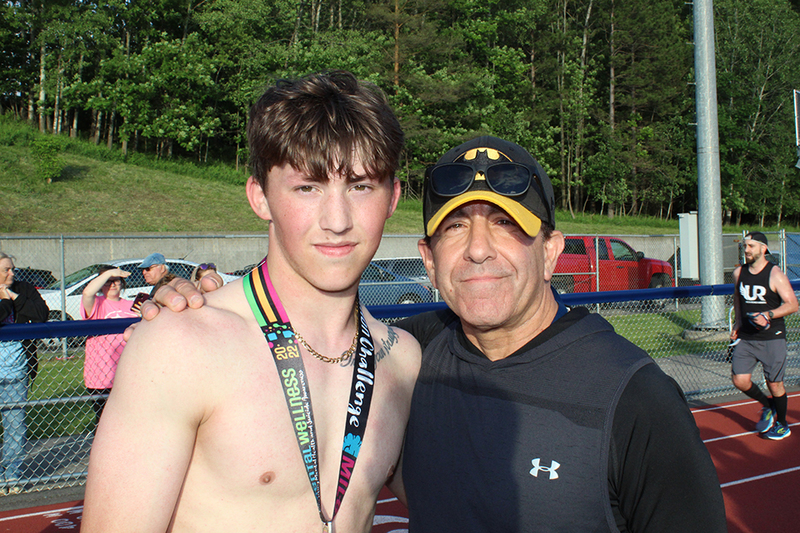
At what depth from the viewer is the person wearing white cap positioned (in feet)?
21.1

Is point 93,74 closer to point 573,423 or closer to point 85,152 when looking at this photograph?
point 85,152

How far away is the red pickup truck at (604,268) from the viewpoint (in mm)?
14805

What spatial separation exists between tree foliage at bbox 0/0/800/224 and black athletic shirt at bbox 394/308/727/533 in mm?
29589

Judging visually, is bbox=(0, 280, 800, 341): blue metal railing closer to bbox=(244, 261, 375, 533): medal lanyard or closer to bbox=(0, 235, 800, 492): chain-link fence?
bbox=(0, 235, 800, 492): chain-link fence

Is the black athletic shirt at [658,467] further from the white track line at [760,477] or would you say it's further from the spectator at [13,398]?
the spectator at [13,398]

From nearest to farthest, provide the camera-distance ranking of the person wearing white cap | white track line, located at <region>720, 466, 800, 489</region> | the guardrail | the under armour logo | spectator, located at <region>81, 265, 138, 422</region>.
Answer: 1. the under armour logo
2. the guardrail
3. white track line, located at <region>720, 466, 800, 489</region>
4. spectator, located at <region>81, 265, 138, 422</region>
5. the person wearing white cap

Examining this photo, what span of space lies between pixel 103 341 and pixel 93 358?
0.28m

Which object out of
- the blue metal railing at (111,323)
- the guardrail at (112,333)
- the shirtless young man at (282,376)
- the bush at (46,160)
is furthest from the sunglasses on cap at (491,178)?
the bush at (46,160)

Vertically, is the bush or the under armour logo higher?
the bush

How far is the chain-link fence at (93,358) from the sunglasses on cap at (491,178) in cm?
261

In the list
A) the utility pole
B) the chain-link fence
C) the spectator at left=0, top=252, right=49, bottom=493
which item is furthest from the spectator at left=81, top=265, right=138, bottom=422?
the utility pole

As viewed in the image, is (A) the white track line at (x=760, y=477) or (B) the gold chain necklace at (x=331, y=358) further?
(A) the white track line at (x=760, y=477)

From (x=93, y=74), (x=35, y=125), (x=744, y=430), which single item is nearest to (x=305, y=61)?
(x=93, y=74)

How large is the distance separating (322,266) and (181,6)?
4564 centimetres
